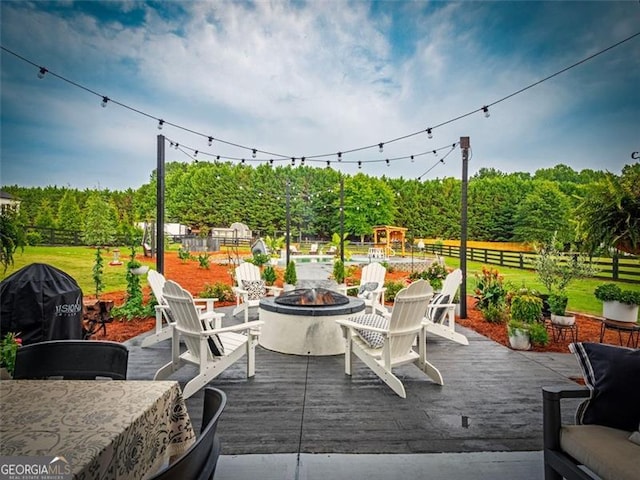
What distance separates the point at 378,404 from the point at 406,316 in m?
0.79

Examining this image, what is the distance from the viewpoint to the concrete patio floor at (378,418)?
6.80 ft

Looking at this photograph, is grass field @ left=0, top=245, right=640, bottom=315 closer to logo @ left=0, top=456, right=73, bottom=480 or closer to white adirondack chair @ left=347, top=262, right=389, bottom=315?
white adirondack chair @ left=347, top=262, right=389, bottom=315

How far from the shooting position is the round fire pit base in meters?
4.21

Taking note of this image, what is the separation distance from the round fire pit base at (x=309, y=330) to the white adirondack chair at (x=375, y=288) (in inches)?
42.8

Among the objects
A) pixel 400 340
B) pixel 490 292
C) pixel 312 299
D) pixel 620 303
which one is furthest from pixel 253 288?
pixel 620 303

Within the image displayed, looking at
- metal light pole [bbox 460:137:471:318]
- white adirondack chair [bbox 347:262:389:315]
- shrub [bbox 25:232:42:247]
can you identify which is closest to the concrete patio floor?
white adirondack chair [bbox 347:262:389:315]

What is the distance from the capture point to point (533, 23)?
20.1 feet

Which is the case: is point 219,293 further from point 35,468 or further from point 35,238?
point 35,468

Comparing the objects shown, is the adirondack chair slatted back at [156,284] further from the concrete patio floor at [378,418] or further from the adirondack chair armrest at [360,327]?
the adirondack chair armrest at [360,327]

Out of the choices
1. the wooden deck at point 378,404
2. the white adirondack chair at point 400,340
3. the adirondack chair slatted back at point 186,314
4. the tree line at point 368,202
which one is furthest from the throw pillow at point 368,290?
the tree line at point 368,202

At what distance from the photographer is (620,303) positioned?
5184 mm

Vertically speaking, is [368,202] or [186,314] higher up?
[368,202]

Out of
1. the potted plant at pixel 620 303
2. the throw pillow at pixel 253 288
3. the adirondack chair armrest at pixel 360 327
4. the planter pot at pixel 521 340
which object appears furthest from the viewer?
the throw pillow at pixel 253 288

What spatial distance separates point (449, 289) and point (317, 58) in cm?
547
